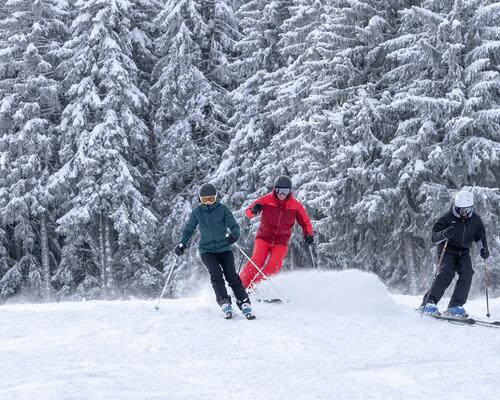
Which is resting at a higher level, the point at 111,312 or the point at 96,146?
the point at 96,146

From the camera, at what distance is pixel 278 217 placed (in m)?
10.2

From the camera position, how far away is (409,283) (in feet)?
59.5

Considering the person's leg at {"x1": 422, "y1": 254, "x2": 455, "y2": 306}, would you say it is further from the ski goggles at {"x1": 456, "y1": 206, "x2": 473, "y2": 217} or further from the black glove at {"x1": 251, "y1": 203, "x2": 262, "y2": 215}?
the black glove at {"x1": 251, "y1": 203, "x2": 262, "y2": 215}

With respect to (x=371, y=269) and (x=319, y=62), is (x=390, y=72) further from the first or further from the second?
(x=371, y=269)

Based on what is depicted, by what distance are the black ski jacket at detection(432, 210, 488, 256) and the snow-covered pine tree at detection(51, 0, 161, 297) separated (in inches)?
584

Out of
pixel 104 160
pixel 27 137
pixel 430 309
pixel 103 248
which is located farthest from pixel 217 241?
pixel 27 137

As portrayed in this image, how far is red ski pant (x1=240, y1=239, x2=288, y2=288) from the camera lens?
10.1 meters

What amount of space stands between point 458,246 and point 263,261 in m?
2.80

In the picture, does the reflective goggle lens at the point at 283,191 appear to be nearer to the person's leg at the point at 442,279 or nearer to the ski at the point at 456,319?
the person's leg at the point at 442,279

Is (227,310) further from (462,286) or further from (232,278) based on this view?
(462,286)

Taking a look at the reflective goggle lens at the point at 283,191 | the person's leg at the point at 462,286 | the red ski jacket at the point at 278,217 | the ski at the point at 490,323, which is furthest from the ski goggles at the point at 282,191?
the ski at the point at 490,323

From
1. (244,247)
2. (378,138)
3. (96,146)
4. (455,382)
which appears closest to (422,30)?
(378,138)

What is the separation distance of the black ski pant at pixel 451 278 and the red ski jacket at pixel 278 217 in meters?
1.96

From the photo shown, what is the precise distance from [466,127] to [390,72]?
312 centimetres
